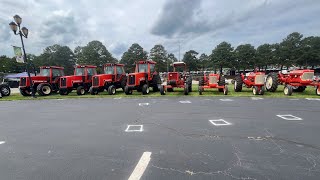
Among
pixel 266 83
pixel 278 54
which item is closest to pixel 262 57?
pixel 278 54

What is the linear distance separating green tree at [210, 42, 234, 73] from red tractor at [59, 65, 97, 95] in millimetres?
56693

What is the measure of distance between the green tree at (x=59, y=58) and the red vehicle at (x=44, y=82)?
73.2m

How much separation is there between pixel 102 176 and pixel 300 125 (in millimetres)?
6094

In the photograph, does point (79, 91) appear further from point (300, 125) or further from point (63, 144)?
point (300, 125)

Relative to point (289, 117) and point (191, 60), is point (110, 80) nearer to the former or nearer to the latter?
point (289, 117)

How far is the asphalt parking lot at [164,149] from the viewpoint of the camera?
3.82m

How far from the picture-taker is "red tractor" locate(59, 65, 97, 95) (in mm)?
19984

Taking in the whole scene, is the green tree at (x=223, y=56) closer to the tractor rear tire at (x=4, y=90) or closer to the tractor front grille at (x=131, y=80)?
the tractor front grille at (x=131, y=80)

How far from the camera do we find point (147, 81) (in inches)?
742

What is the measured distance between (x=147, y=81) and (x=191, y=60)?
7662 cm

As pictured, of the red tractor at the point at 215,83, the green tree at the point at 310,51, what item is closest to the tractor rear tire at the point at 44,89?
the red tractor at the point at 215,83

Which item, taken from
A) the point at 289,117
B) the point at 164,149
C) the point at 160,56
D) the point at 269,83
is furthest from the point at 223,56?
the point at 164,149

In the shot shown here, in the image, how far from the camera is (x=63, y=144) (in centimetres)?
547

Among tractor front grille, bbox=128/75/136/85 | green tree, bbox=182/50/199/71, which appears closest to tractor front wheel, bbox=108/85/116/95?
tractor front grille, bbox=128/75/136/85
